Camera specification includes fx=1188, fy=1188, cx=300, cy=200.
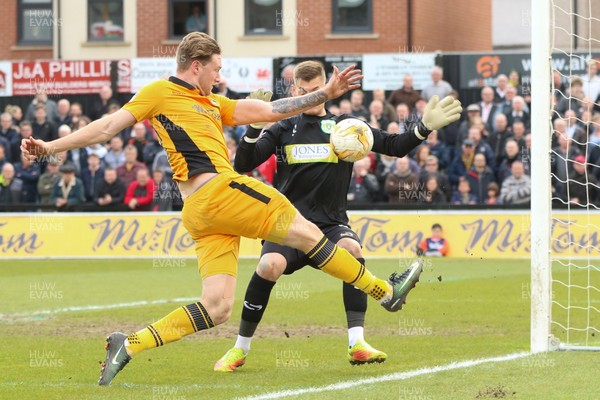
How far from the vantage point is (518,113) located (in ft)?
68.6

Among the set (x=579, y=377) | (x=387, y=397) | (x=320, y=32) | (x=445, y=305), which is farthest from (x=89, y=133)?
(x=320, y=32)

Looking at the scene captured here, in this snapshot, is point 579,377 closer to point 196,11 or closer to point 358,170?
point 358,170

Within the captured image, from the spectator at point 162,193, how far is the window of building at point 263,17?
Answer: 10.7 meters

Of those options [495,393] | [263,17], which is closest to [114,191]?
[263,17]

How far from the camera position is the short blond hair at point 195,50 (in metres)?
7.84

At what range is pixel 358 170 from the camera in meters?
21.1

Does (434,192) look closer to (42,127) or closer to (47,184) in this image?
(47,184)

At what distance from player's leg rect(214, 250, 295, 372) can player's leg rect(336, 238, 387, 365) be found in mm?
458

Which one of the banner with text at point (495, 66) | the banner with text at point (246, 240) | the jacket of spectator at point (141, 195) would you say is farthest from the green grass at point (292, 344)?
the banner with text at point (495, 66)

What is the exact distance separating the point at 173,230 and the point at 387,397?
48.0ft

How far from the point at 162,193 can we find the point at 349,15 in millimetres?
11617

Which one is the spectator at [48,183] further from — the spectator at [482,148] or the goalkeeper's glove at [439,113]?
the goalkeeper's glove at [439,113]

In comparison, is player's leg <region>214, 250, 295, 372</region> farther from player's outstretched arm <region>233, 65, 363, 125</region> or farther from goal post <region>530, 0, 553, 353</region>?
A: goal post <region>530, 0, 553, 353</region>

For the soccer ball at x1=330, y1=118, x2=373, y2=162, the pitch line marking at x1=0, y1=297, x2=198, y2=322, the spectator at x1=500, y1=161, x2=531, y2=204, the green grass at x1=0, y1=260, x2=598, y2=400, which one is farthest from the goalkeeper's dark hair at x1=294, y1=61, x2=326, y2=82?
the spectator at x1=500, y1=161, x2=531, y2=204
